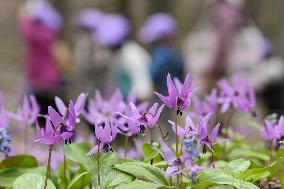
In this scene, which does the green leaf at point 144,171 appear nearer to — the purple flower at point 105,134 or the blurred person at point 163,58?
the purple flower at point 105,134

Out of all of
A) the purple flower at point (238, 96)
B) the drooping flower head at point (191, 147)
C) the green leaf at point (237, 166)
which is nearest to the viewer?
the drooping flower head at point (191, 147)

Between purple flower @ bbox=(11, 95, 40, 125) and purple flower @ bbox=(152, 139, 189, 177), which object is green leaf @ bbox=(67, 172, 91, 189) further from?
purple flower @ bbox=(11, 95, 40, 125)

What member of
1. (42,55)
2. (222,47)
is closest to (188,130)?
(222,47)

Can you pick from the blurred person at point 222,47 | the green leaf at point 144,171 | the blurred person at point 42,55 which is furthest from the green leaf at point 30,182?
the blurred person at point 42,55

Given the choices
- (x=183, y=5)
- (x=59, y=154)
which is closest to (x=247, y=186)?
(x=59, y=154)

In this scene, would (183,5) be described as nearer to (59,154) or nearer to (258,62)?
(258,62)

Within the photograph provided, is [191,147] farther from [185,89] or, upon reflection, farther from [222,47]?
[222,47]
